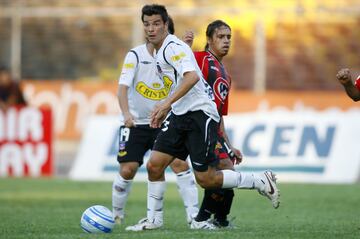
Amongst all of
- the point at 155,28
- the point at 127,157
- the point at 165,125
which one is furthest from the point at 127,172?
the point at 155,28

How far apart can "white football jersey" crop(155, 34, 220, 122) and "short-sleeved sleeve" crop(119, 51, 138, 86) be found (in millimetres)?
1175

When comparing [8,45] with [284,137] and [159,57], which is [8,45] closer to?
[284,137]

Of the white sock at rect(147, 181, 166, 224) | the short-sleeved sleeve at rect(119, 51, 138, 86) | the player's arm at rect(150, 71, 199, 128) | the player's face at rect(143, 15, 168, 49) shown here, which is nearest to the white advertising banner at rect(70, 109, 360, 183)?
the short-sleeved sleeve at rect(119, 51, 138, 86)

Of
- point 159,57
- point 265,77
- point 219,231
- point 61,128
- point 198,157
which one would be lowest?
point 61,128

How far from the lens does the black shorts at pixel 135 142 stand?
10484 mm

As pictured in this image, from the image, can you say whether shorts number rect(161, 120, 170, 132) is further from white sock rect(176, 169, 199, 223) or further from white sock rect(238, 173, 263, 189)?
white sock rect(176, 169, 199, 223)

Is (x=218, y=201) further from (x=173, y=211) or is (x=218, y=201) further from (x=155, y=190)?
(x=173, y=211)

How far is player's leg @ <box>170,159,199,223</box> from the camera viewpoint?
10.2 meters

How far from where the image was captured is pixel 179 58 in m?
8.70

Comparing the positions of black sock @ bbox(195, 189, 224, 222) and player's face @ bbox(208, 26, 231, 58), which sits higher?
player's face @ bbox(208, 26, 231, 58)

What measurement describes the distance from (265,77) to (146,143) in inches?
584

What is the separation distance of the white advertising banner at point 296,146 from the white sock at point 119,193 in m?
7.83

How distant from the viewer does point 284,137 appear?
61.4ft

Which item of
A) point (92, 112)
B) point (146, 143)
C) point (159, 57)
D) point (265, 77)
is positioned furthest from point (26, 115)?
point (159, 57)
